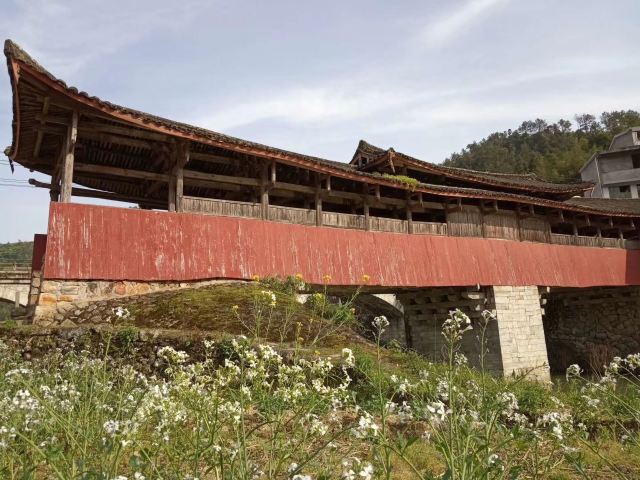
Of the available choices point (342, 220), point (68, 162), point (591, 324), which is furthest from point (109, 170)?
point (591, 324)

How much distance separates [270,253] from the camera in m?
11.0

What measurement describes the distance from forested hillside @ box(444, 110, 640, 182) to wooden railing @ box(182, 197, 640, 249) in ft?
130

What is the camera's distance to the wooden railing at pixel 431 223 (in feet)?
35.6

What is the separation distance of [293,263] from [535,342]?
824cm

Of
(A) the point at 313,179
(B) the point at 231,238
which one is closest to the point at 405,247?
(A) the point at 313,179

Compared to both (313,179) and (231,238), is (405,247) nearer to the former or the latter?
(313,179)

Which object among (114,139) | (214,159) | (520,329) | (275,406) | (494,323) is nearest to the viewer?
(275,406)

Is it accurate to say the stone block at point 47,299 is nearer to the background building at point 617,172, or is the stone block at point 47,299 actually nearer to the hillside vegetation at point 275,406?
the hillside vegetation at point 275,406

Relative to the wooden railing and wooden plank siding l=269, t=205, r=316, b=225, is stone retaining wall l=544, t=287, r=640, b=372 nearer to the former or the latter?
the wooden railing

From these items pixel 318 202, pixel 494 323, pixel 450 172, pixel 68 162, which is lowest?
pixel 494 323

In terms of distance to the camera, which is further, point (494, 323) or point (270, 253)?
point (494, 323)

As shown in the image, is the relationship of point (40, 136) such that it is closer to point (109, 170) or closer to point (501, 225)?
point (109, 170)

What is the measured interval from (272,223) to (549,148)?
71.0m

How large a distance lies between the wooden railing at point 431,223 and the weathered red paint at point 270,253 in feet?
0.96
